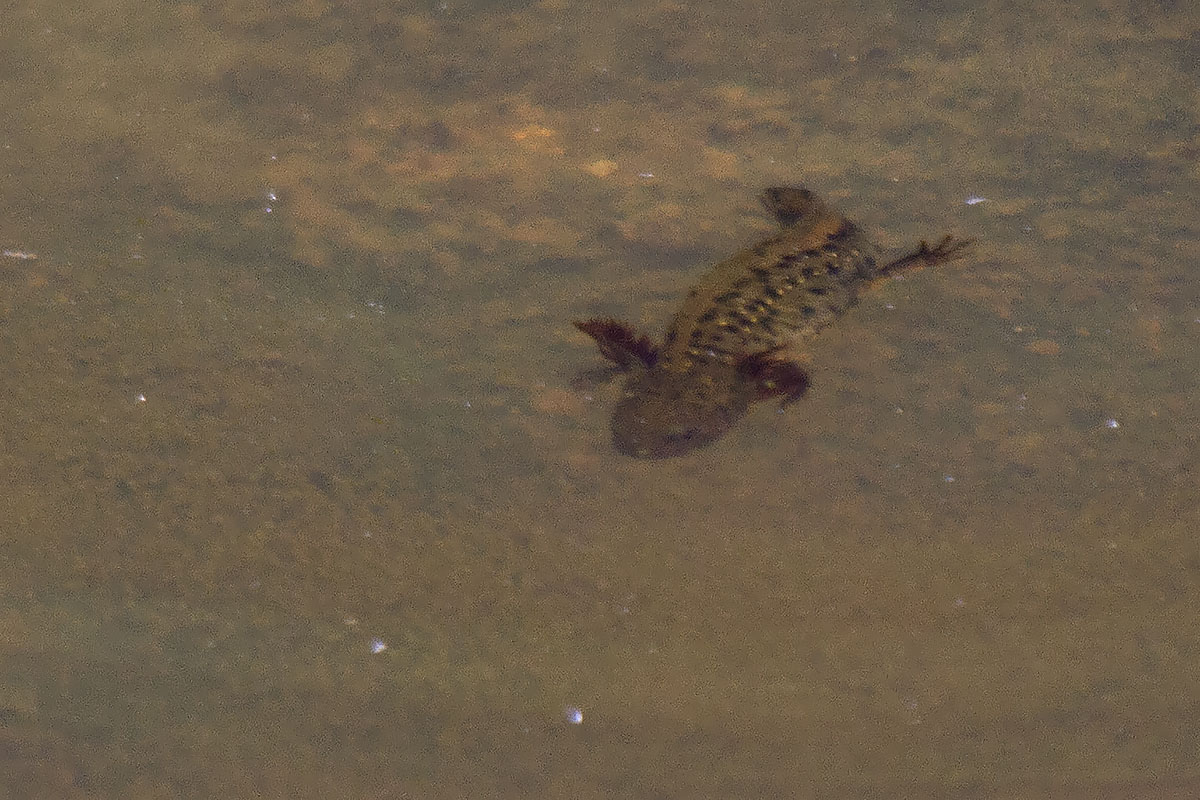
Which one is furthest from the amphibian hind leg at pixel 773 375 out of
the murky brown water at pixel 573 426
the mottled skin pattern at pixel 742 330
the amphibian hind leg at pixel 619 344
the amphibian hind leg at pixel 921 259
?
the amphibian hind leg at pixel 921 259

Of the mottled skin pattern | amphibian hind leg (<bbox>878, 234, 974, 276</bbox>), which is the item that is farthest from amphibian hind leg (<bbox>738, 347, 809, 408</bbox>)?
amphibian hind leg (<bbox>878, 234, 974, 276</bbox>)

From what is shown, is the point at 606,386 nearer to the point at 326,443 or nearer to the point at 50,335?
the point at 326,443

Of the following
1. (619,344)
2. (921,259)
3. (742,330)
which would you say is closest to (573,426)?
(619,344)

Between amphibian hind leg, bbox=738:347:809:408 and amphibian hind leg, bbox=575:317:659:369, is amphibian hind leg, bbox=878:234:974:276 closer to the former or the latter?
amphibian hind leg, bbox=738:347:809:408

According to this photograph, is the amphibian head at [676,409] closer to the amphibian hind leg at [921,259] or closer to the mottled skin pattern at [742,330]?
the mottled skin pattern at [742,330]

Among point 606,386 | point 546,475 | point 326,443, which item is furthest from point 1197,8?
point 326,443

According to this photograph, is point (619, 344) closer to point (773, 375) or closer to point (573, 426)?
point (573, 426)

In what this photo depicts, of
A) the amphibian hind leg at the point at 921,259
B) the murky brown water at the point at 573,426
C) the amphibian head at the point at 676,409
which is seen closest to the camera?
the murky brown water at the point at 573,426
